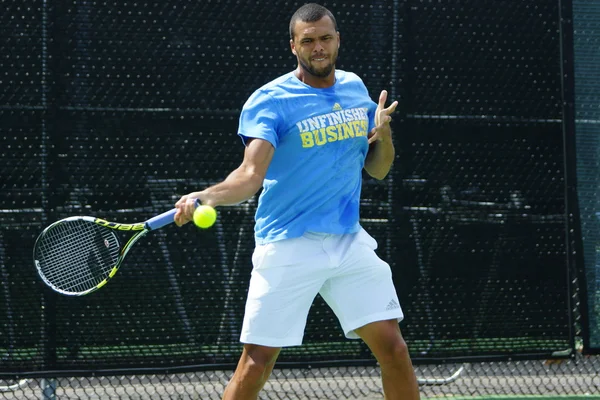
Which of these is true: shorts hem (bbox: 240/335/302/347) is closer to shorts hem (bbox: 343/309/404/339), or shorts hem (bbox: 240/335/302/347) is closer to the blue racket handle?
shorts hem (bbox: 343/309/404/339)

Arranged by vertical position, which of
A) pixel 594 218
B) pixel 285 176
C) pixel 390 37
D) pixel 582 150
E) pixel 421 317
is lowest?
pixel 421 317

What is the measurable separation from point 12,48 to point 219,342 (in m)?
1.88

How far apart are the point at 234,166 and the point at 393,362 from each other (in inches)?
73.0

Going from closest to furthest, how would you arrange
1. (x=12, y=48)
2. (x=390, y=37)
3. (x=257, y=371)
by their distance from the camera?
1. (x=257, y=371)
2. (x=12, y=48)
3. (x=390, y=37)

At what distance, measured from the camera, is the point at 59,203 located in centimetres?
496

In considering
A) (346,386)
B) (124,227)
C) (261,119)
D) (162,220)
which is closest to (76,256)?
(124,227)

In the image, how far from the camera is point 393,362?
3615 mm

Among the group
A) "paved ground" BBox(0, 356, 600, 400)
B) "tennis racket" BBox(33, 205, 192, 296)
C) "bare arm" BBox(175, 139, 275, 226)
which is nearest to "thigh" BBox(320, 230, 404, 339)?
"bare arm" BBox(175, 139, 275, 226)

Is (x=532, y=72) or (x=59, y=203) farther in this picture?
(x=532, y=72)

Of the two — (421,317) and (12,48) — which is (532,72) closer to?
(421,317)

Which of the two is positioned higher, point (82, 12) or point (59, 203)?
point (82, 12)

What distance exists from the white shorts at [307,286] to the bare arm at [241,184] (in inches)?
13.3

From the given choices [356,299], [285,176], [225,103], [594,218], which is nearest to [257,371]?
[356,299]

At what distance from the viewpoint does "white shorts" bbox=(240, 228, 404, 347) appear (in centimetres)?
361
